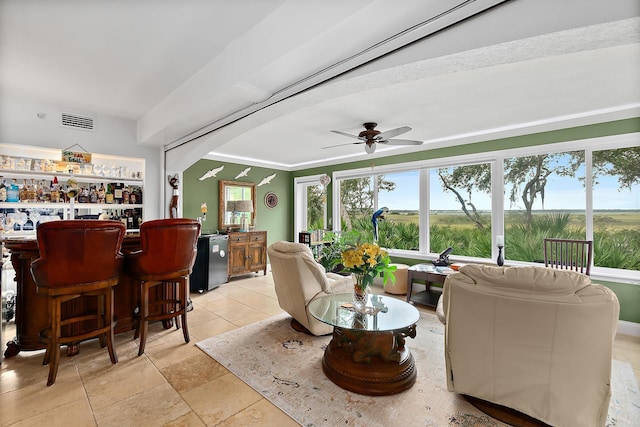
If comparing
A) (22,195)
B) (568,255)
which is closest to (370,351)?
(568,255)

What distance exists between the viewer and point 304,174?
7.04 metres

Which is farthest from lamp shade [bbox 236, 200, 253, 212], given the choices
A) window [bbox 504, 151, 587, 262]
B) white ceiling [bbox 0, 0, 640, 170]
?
window [bbox 504, 151, 587, 262]

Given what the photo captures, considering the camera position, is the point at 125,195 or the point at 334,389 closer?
the point at 334,389

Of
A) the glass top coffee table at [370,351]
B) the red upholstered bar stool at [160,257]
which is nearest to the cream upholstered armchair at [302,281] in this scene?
the glass top coffee table at [370,351]

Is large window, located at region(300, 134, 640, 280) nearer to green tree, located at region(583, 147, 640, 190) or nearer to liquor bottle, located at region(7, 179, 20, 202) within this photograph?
green tree, located at region(583, 147, 640, 190)

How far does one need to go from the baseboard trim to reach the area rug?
113 centimetres

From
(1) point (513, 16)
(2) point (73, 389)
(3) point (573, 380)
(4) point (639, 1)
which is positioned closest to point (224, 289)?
(2) point (73, 389)

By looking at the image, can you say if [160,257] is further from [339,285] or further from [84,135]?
[84,135]

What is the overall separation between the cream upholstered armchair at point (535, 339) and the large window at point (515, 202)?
102cm

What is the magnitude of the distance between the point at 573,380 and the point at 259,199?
19.5 feet

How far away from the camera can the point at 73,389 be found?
6.89ft

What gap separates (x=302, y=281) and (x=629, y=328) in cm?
381

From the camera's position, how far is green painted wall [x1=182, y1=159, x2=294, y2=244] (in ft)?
18.1

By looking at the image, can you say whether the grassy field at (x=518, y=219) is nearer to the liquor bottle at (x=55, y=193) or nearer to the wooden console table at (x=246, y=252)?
the wooden console table at (x=246, y=252)
